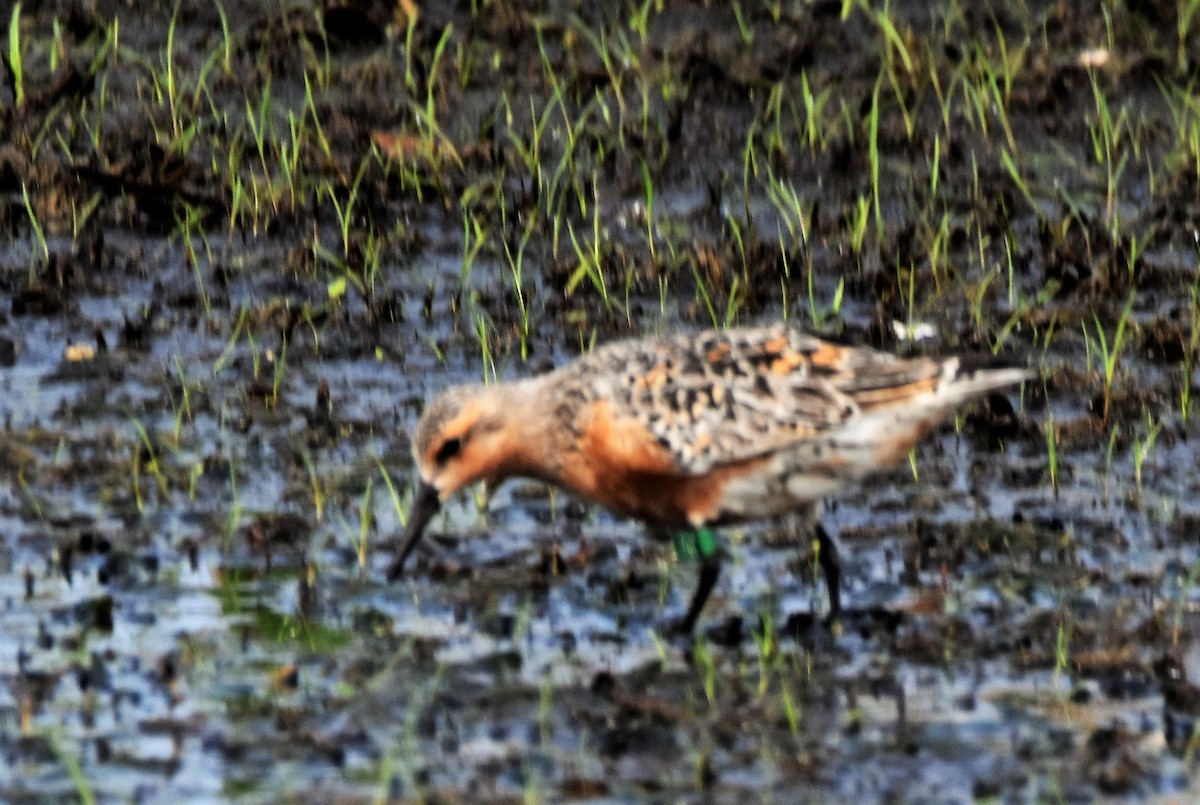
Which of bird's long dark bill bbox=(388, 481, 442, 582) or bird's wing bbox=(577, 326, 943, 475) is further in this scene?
bird's long dark bill bbox=(388, 481, 442, 582)

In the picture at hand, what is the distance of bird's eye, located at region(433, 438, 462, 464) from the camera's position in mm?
8250

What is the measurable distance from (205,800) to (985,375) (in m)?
2.77

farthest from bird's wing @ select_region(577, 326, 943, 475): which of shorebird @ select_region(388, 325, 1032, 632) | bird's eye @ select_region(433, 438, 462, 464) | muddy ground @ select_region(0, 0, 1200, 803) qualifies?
muddy ground @ select_region(0, 0, 1200, 803)

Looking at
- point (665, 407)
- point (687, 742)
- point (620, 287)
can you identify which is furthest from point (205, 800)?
point (620, 287)

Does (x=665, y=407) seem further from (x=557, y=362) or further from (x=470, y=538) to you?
(x=557, y=362)

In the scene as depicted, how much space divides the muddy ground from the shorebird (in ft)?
1.27

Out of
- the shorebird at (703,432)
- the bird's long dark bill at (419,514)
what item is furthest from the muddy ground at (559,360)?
the shorebird at (703,432)

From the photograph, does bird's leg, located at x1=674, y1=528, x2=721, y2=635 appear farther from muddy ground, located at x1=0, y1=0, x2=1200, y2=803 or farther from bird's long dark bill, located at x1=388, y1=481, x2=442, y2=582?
bird's long dark bill, located at x1=388, y1=481, x2=442, y2=582

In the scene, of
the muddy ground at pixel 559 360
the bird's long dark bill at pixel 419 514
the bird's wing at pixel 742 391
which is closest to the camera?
the muddy ground at pixel 559 360

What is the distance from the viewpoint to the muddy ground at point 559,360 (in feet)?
24.7

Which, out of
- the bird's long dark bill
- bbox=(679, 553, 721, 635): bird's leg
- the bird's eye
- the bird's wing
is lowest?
bbox=(679, 553, 721, 635): bird's leg

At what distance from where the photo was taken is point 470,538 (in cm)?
905

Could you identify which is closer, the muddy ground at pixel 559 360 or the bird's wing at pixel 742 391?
the muddy ground at pixel 559 360

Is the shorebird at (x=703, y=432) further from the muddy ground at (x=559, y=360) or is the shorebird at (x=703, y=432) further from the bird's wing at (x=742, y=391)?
the muddy ground at (x=559, y=360)
